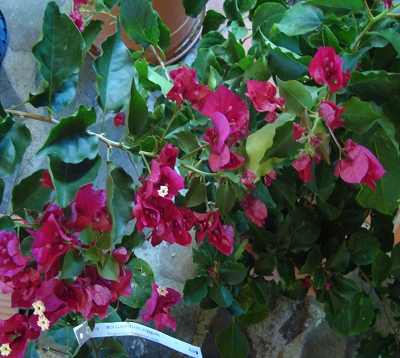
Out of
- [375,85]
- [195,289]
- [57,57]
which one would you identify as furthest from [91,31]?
[195,289]

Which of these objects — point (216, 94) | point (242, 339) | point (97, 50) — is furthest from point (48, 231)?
point (97, 50)

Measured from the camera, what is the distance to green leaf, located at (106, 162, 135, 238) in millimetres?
553

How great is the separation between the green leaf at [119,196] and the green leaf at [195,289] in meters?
0.38

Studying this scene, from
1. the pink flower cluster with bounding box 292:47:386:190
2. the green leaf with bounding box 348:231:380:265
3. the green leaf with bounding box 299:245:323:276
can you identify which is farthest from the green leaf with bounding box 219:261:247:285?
the pink flower cluster with bounding box 292:47:386:190

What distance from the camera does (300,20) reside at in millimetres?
746

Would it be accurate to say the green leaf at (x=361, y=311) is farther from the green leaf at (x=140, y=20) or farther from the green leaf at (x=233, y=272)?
the green leaf at (x=140, y=20)

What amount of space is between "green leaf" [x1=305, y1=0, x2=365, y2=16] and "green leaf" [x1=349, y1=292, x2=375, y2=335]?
573 mm

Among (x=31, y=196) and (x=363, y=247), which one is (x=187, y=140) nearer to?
(x=31, y=196)

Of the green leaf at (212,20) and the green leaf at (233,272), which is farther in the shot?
the green leaf at (212,20)

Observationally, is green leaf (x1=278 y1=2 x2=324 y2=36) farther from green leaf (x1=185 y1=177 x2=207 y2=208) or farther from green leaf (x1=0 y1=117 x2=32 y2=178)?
green leaf (x1=0 y1=117 x2=32 y2=178)

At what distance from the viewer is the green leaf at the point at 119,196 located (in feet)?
1.82

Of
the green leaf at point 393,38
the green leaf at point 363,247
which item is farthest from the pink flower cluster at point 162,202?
the green leaf at point 363,247

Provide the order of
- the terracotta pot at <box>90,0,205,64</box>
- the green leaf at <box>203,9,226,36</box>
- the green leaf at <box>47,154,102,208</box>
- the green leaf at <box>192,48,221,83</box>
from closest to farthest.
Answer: the green leaf at <box>47,154,102,208</box> → the green leaf at <box>192,48,221,83</box> → the green leaf at <box>203,9,226,36</box> → the terracotta pot at <box>90,0,205,64</box>

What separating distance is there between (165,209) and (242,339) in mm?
556
